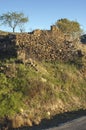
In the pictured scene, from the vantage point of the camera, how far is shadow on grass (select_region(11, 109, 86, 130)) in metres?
23.1

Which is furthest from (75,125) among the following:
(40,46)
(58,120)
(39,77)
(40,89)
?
(40,46)

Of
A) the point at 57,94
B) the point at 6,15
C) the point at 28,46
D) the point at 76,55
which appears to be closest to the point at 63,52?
the point at 76,55

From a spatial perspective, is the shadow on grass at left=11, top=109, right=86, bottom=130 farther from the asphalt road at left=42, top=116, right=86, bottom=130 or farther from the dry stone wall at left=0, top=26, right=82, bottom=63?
the dry stone wall at left=0, top=26, right=82, bottom=63

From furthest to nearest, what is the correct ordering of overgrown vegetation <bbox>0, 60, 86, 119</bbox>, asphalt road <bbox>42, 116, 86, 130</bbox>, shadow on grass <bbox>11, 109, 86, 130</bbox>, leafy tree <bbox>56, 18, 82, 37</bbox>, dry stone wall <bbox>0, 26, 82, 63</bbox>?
1. leafy tree <bbox>56, 18, 82, 37</bbox>
2. dry stone wall <bbox>0, 26, 82, 63</bbox>
3. overgrown vegetation <bbox>0, 60, 86, 119</bbox>
4. shadow on grass <bbox>11, 109, 86, 130</bbox>
5. asphalt road <bbox>42, 116, 86, 130</bbox>

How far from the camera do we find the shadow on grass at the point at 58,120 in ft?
75.8

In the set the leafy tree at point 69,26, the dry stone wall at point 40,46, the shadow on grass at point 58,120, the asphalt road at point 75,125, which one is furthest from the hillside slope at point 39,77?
the leafy tree at point 69,26

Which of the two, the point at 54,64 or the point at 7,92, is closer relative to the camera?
the point at 7,92

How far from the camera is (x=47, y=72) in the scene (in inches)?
1183

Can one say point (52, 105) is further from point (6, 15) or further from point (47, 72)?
point (6, 15)

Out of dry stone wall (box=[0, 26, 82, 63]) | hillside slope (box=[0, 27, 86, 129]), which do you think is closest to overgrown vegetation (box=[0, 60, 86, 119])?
hillside slope (box=[0, 27, 86, 129])

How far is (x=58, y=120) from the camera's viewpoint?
81.0ft

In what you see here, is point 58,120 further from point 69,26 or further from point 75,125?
point 69,26

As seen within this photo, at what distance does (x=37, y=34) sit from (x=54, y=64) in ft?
10.3

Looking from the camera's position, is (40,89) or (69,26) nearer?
(40,89)
